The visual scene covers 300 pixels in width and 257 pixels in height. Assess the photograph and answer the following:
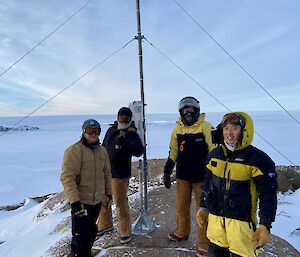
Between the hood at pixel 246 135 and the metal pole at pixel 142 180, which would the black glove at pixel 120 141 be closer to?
the metal pole at pixel 142 180

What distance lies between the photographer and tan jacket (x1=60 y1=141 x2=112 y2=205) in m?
3.84

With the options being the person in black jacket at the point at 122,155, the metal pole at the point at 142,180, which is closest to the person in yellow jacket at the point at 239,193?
the person in black jacket at the point at 122,155

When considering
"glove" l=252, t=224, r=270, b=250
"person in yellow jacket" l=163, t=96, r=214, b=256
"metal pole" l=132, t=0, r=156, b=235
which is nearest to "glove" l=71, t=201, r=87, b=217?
"person in yellow jacket" l=163, t=96, r=214, b=256

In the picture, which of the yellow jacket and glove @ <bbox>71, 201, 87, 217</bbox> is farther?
the yellow jacket

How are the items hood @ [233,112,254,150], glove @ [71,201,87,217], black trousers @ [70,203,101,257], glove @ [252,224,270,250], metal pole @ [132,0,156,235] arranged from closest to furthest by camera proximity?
glove @ [252,224,270,250]
hood @ [233,112,254,150]
glove @ [71,201,87,217]
black trousers @ [70,203,101,257]
metal pole @ [132,0,156,235]

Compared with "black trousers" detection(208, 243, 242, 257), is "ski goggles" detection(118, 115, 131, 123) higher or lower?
higher

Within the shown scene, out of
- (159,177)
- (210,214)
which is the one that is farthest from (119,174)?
(159,177)

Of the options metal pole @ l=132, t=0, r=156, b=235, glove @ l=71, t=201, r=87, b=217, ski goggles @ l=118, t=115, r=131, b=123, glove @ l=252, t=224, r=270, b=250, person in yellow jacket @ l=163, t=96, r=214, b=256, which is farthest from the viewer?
metal pole @ l=132, t=0, r=156, b=235

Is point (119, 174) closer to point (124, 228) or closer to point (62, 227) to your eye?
point (124, 228)

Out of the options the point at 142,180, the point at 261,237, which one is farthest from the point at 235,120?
the point at 142,180

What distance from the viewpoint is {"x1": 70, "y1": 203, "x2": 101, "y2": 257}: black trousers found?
12.9 ft

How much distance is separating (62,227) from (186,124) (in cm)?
442

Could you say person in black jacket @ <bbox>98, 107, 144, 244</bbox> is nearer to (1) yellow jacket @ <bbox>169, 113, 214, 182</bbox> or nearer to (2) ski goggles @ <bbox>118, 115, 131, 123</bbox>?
(2) ski goggles @ <bbox>118, 115, 131, 123</bbox>

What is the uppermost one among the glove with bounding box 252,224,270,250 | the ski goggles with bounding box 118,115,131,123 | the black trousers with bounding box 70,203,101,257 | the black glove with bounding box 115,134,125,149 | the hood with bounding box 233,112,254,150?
the ski goggles with bounding box 118,115,131,123
